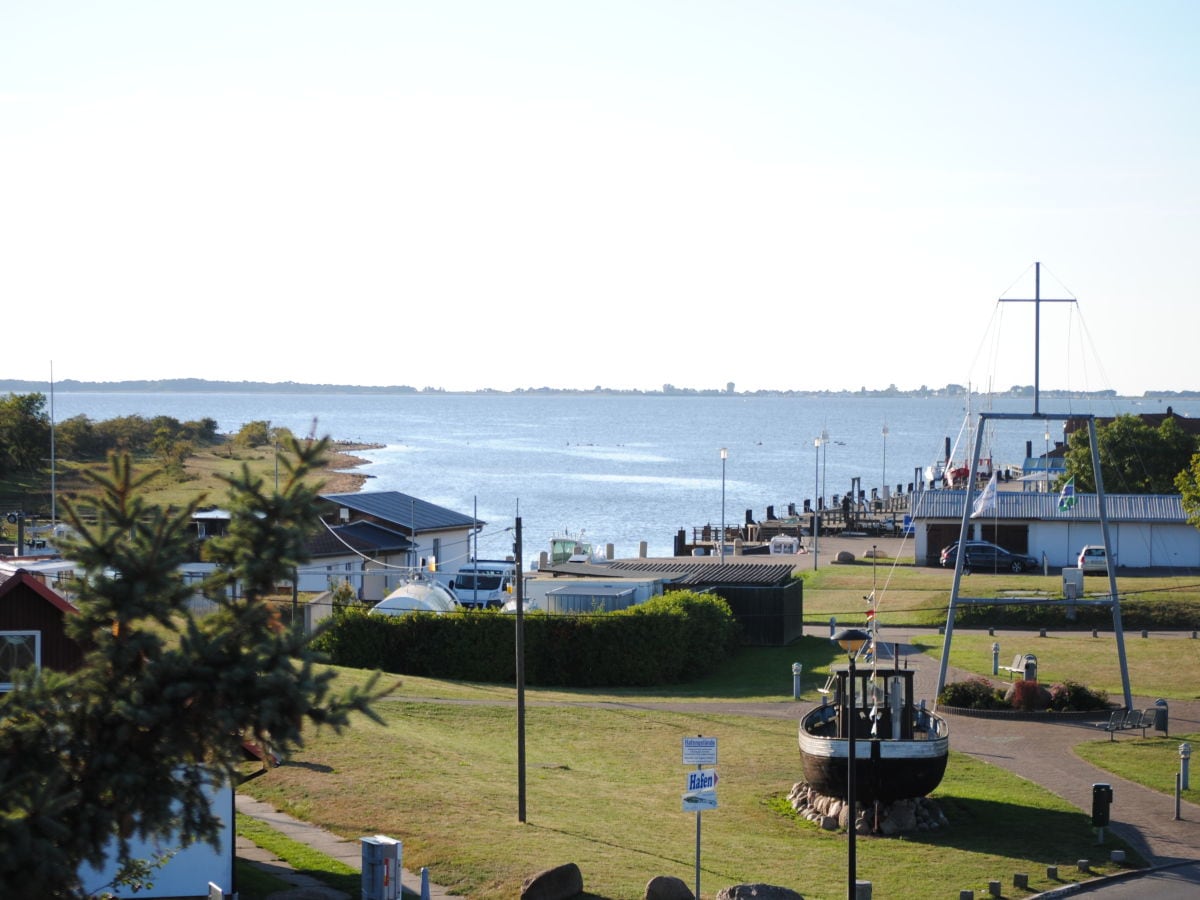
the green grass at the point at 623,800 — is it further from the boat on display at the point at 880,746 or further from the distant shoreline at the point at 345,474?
the distant shoreline at the point at 345,474

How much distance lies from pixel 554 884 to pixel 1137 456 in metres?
62.9

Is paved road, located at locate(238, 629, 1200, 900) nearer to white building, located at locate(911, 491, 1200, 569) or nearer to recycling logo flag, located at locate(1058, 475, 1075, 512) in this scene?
recycling logo flag, located at locate(1058, 475, 1075, 512)

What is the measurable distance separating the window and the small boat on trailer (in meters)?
12.5

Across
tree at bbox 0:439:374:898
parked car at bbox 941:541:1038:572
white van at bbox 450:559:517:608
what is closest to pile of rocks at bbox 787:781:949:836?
tree at bbox 0:439:374:898

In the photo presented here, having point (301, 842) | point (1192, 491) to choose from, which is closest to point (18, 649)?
point (301, 842)

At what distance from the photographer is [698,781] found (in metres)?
18.7

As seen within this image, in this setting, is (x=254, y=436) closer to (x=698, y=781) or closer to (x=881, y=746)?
(x=881, y=746)

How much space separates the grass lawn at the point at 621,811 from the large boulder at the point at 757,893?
1.24 m

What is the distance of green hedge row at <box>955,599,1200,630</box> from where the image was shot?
154 ft

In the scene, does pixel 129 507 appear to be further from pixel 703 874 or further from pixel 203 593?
pixel 703 874

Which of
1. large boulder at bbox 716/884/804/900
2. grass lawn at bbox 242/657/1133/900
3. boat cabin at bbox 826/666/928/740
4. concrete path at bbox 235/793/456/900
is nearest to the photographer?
large boulder at bbox 716/884/804/900

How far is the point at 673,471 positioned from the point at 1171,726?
442 feet

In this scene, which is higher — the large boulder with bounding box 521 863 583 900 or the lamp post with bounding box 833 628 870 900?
the lamp post with bounding box 833 628 870 900

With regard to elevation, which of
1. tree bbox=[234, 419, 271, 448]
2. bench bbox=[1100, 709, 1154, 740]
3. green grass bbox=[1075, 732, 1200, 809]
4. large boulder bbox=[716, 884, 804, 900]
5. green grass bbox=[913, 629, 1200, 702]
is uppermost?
tree bbox=[234, 419, 271, 448]
